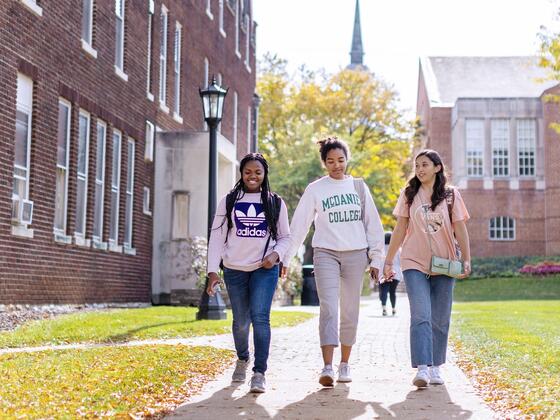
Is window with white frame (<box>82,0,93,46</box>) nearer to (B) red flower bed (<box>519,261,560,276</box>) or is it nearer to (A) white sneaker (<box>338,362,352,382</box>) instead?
(A) white sneaker (<box>338,362,352,382</box>)

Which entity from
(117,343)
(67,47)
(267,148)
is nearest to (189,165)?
(67,47)

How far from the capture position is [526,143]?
47.6 m

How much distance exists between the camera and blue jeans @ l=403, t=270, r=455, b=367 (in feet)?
25.7

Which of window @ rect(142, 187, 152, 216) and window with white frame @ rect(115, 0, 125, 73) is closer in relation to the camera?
window with white frame @ rect(115, 0, 125, 73)

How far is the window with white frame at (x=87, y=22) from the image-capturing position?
1770 centimetres

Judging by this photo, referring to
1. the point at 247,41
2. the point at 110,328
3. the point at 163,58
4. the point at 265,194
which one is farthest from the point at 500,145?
the point at 265,194

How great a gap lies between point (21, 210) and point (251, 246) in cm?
745

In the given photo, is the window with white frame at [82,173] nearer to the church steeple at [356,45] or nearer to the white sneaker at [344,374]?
the white sneaker at [344,374]

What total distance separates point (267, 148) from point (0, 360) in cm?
4182

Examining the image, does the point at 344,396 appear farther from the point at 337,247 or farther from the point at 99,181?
the point at 99,181

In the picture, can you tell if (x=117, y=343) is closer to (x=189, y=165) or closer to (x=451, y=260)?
(x=451, y=260)

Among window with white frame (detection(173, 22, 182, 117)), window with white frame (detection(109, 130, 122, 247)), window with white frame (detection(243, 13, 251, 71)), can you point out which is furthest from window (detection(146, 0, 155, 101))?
window with white frame (detection(243, 13, 251, 71))

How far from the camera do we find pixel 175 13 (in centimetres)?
2375

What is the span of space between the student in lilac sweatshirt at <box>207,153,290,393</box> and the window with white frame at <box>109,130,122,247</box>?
11.5 metres
